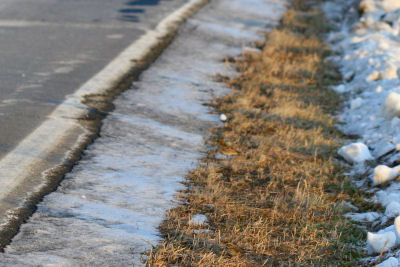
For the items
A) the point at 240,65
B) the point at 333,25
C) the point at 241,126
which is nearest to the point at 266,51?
the point at 240,65

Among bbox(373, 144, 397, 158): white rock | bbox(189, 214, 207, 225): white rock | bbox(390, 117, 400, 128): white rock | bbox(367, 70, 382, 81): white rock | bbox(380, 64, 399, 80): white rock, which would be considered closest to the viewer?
bbox(189, 214, 207, 225): white rock

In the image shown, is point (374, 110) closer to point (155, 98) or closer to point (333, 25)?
point (155, 98)

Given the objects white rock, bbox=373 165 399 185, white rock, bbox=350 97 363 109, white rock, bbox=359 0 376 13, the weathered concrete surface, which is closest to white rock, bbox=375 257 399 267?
the weathered concrete surface

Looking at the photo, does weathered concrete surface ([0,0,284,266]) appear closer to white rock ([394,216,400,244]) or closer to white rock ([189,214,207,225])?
white rock ([189,214,207,225])

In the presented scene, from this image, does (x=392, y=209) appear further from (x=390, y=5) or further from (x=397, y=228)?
(x=390, y=5)

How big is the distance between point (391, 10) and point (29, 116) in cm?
885

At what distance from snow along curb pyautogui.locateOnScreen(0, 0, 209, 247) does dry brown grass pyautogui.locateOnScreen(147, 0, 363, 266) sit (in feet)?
3.15

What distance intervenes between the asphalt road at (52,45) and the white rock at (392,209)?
3004 mm

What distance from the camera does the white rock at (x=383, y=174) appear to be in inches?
209

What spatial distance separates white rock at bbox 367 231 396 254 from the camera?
405 cm

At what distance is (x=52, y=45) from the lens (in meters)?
8.50

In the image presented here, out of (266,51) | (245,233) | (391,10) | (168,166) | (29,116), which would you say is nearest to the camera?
(245,233)

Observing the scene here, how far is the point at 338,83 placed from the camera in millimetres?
9023

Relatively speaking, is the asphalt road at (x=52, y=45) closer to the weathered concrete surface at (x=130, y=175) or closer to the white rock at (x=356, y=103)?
the weathered concrete surface at (x=130, y=175)
